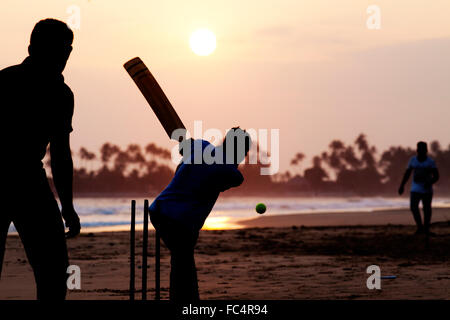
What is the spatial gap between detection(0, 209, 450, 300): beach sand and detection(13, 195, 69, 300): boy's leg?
4.20 m

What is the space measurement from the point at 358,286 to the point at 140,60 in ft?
14.5

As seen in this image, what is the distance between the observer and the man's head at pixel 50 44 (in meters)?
4.65

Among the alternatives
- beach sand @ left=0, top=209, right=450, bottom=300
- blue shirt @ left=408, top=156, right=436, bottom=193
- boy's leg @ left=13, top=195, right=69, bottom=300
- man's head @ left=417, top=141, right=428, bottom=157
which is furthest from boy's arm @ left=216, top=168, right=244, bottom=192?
blue shirt @ left=408, top=156, right=436, bottom=193

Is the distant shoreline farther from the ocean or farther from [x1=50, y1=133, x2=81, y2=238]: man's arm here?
[x1=50, y1=133, x2=81, y2=238]: man's arm

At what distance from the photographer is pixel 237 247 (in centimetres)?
1612

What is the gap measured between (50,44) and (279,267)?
782 centimetres

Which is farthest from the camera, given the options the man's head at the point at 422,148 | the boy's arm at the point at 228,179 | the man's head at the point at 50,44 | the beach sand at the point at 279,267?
the man's head at the point at 422,148

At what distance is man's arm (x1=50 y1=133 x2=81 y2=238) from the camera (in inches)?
185

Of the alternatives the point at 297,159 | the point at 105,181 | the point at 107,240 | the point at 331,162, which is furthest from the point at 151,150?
the point at 107,240

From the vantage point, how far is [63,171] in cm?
472

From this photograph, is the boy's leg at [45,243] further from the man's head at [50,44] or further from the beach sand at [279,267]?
the beach sand at [279,267]

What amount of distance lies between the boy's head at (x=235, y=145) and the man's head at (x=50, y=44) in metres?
1.68

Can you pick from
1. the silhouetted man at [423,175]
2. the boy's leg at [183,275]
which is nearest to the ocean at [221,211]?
the silhouetted man at [423,175]

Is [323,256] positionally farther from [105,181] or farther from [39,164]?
[105,181]
